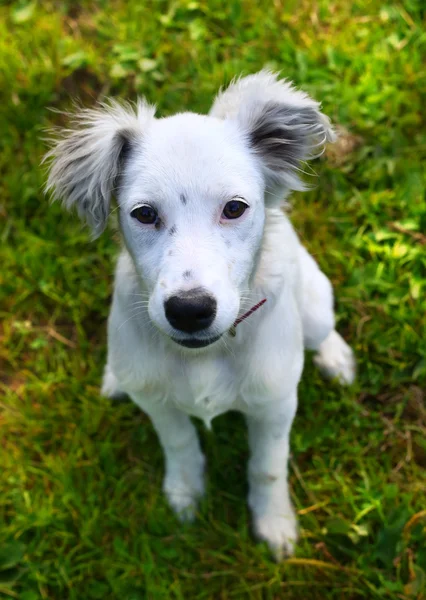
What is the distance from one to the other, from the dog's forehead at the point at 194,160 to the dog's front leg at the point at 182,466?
127 cm

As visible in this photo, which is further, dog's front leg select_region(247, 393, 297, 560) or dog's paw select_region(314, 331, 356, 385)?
dog's paw select_region(314, 331, 356, 385)

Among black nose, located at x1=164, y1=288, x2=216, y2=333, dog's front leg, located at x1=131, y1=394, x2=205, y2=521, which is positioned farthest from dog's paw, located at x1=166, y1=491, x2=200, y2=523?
black nose, located at x1=164, y1=288, x2=216, y2=333

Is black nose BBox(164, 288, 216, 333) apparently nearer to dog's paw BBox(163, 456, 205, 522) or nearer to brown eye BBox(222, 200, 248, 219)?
brown eye BBox(222, 200, 248, 219)

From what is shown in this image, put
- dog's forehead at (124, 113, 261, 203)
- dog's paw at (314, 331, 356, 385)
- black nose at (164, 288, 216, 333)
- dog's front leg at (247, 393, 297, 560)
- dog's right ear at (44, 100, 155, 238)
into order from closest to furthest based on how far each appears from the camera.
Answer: black nose at (164, 288, 216, 333), dog's forehead at (124, 113, 261, 203), dog's right ear at (44, 100, 155, 238), dog's front leg at (247, 393, 297, 560), dog's paw at (314, 331, 356, 385)

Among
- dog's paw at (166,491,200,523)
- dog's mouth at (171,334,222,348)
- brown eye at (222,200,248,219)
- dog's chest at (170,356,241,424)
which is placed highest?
brown eye at (222,200,248,219)

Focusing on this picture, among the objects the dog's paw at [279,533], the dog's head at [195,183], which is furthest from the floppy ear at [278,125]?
the dog's paw at [279,533]

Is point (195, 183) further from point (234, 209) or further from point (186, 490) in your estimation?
point (186, 490)

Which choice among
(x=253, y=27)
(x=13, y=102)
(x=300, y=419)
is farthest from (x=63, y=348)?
(x=253, y=27)

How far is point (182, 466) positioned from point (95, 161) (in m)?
1.72

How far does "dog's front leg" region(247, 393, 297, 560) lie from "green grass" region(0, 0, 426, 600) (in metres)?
0.10

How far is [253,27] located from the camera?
4.61 metres

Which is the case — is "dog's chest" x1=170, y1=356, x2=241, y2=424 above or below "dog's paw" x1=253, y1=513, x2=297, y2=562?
above

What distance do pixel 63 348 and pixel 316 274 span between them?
1662 millimetres

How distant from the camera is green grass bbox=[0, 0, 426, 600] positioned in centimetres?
327
